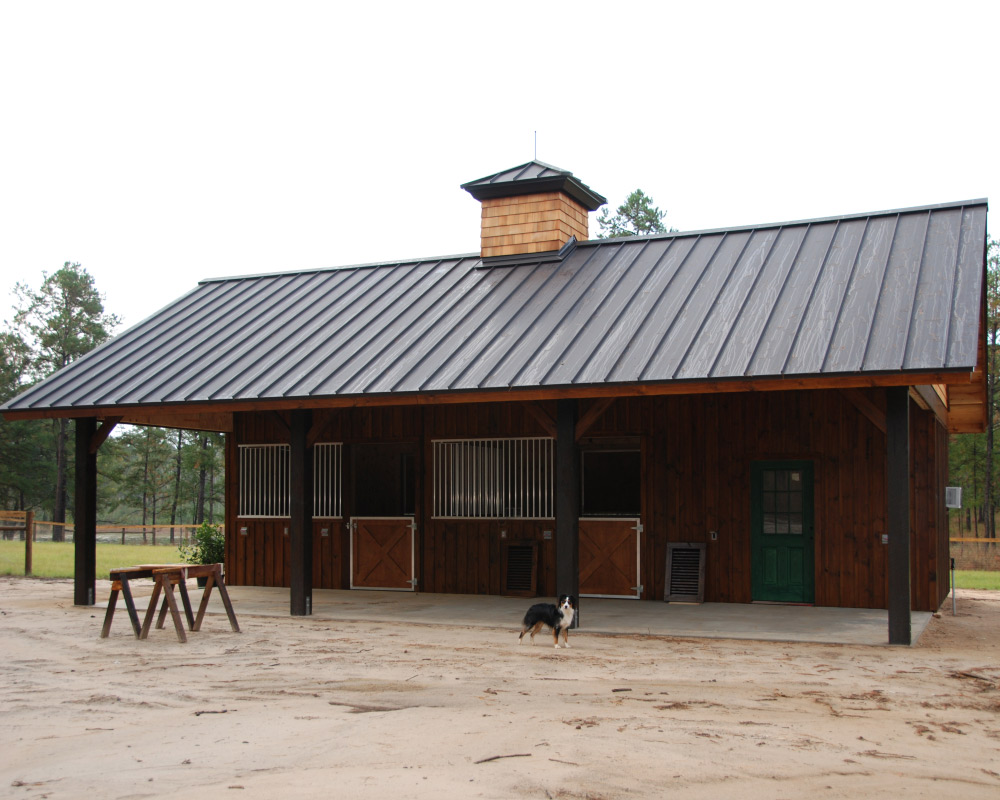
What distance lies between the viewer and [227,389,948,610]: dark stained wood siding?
37.7ft

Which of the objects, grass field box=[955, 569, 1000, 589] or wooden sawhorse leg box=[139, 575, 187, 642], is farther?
grass field box=[955, 569, 1000, 589]

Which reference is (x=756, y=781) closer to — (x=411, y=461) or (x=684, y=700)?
(x=684, y=700)

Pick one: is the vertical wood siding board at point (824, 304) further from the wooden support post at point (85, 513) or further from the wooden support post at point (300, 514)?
the wooden support post at point (85, 513)

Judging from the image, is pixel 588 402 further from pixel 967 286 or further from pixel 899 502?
pixel 967 286

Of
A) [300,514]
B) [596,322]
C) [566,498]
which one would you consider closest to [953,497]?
[596,322]

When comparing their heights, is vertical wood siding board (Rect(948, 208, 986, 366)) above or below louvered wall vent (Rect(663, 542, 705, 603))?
above

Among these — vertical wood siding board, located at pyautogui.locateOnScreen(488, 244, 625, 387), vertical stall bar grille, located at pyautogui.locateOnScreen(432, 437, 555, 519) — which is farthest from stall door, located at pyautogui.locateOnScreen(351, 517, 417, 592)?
vertical wood siding board, located at pyautogui.locateOnScreen(488, 244, 625, 387)

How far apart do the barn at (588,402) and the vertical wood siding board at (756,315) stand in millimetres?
35

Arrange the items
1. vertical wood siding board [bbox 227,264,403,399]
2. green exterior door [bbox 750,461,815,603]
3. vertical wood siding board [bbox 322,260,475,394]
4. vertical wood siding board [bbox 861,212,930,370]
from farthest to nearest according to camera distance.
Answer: green exterior door [bbox 750,461,815,603]
vertical wood siding board [bbox 227,264,403,399]
vertical wood siding board [bbox 322,260,475,394]
vertical wood siding board [bbox 861,212,930,370]

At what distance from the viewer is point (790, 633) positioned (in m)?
9.57

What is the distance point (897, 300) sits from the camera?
9625 mm

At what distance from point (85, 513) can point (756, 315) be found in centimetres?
822

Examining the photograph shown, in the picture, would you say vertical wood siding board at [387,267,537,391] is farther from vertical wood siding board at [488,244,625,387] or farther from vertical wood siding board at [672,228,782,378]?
vertical wood siding board at [672,228,782,378]

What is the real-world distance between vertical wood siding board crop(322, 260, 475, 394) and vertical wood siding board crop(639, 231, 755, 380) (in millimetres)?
2812
